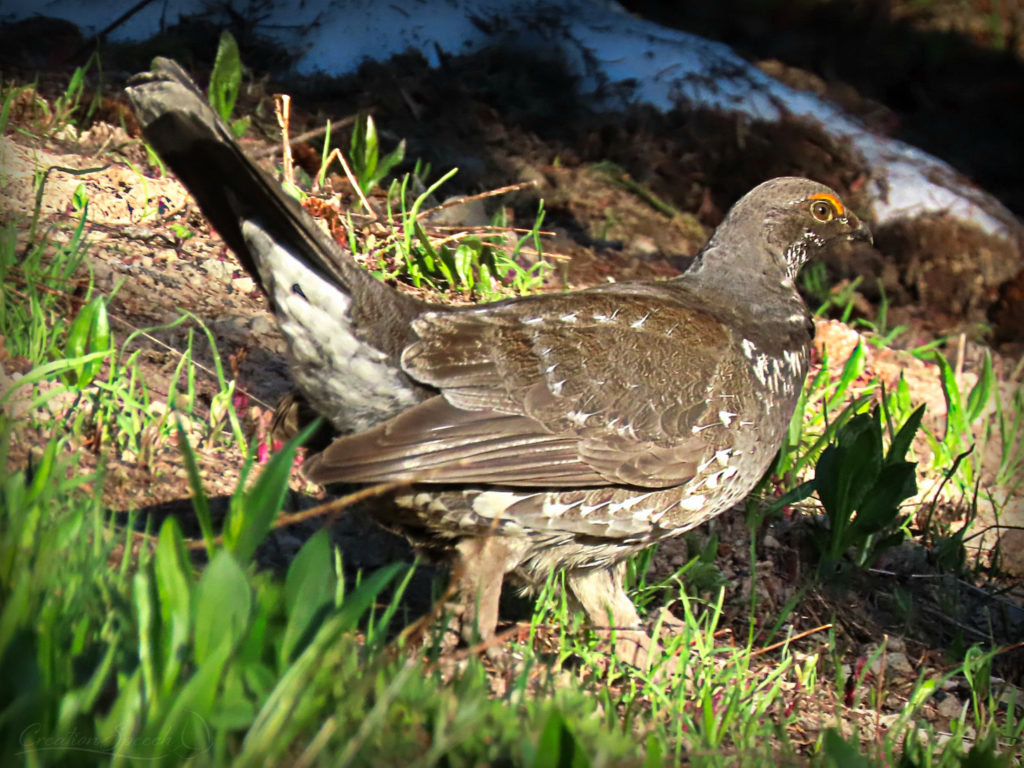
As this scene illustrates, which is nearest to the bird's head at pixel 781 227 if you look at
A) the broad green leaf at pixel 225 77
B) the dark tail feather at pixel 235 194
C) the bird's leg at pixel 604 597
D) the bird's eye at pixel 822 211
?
the bird's eye at pixel 822 211

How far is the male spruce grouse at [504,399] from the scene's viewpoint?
317 centimetres

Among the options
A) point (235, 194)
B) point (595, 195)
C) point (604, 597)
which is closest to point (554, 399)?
point (604, 597)

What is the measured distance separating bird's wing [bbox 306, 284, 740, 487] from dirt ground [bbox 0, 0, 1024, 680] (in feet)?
2.57

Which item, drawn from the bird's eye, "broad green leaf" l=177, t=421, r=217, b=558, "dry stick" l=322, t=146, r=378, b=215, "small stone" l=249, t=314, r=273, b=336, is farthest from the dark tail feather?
the bird's eye

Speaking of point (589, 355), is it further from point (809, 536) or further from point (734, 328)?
point (809, 536)

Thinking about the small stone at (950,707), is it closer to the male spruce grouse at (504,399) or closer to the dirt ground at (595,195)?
the dirt ground at (595,195)

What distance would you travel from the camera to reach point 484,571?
3404mm

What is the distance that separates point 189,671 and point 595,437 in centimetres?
162

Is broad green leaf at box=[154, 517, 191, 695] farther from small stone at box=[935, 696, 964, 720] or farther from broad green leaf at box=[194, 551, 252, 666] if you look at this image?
small stone at box=[935, 696, 964, 720]

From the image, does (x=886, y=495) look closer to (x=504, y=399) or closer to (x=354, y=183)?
(x=504, y=399)

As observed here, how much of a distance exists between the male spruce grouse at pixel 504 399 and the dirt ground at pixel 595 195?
25.4 inches

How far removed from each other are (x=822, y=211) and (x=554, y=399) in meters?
1.85

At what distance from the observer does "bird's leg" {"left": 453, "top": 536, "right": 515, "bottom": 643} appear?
3.38 metres

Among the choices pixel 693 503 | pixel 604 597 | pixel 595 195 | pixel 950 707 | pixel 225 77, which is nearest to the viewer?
pixel 693 503
